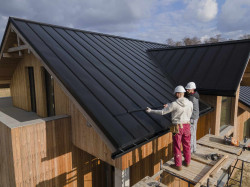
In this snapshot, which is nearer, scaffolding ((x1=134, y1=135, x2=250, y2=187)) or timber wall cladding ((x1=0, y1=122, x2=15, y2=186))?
scaffolding ((x1=134, y1=135, x2=250, y2=187))

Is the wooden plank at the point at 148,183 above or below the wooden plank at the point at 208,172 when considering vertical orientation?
below

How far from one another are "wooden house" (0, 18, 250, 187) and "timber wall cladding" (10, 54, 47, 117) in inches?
1.7

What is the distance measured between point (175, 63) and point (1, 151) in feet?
27.0

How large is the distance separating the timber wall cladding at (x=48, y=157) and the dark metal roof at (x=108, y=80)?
1.52 m

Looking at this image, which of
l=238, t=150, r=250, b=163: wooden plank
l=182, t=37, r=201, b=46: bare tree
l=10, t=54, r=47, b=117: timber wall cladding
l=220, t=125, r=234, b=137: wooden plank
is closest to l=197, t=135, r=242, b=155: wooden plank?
l=238, t=150, r=250, b=163: wooden plank

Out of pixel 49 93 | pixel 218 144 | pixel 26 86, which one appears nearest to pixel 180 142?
pixel 218 144

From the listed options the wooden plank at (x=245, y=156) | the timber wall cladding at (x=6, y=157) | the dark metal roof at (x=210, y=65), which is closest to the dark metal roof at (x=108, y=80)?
the dark metal roof at (x=210, y=65)

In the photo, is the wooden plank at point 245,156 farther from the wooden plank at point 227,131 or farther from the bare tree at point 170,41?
the bare tree at point 170,41

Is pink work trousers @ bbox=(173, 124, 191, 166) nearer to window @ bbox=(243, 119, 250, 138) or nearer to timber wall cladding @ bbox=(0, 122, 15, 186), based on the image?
timber wall cladding @ bbox=(0, 122, 15, 186)

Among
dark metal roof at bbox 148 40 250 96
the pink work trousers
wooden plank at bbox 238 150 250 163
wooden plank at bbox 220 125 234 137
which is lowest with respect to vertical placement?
wooden plank at bbox 220 125 234 137

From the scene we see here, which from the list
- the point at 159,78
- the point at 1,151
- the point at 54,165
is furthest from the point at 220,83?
the point at 1,151

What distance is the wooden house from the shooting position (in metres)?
4.80

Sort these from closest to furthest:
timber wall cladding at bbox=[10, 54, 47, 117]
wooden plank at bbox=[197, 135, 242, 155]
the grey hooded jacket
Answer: the grey hooded jacket, wooden plank at bbox=[197, 135, 242, 155], timber wall cladding at bbox=[10, 54, 47, 117]

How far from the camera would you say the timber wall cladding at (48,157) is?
527cm
